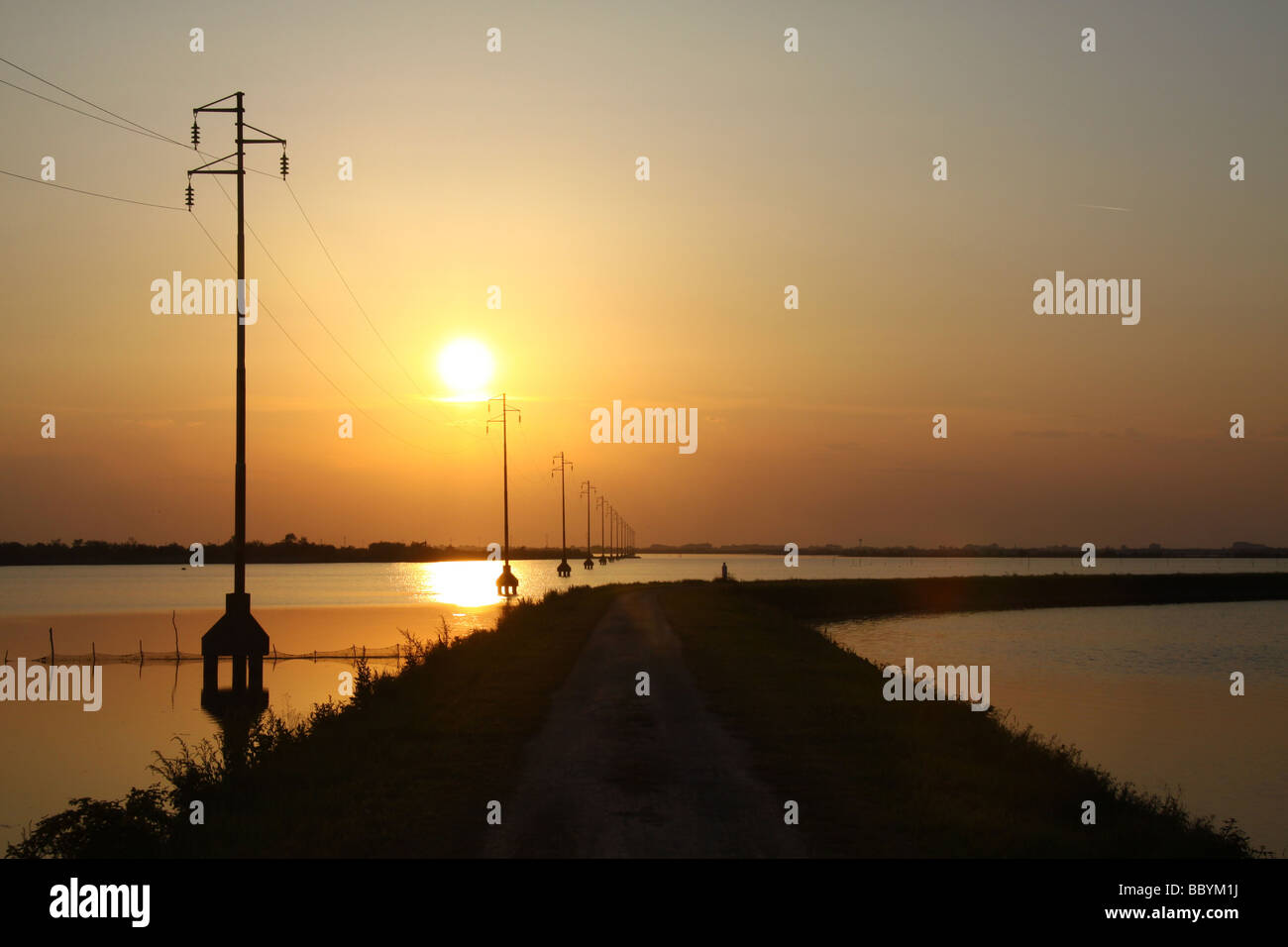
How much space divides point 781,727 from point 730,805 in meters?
5.81

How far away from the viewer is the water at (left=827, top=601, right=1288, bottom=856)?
76.2 feet

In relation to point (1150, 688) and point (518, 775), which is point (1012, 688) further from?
point (518, 775)

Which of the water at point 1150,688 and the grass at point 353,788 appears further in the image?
the water at point 1150,688

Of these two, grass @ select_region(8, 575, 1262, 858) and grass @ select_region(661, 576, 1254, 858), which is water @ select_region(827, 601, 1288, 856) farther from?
grass @ select_region(8, 575, 1262, 858)

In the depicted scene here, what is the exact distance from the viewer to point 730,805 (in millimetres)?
12688

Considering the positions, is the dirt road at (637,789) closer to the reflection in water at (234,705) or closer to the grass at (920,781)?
the grass at (920,781)

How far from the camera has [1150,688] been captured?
39.0 m

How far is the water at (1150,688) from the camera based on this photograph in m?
23.2

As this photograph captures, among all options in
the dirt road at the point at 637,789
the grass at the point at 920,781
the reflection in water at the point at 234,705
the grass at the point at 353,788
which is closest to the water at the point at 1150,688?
the grass at the point at 920,781
